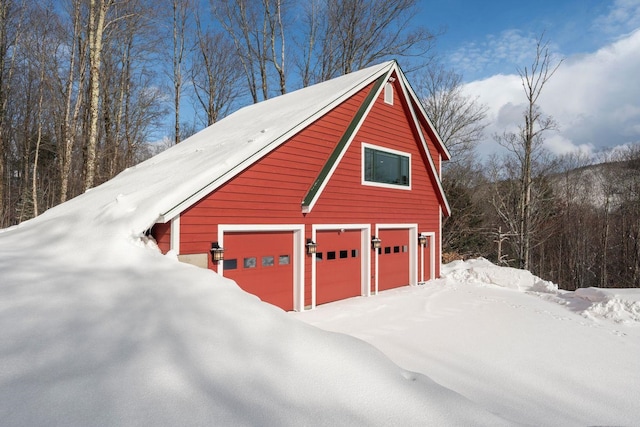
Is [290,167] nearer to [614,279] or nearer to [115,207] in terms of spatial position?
[115,207]

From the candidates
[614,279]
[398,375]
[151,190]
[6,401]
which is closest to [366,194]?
[151,190]

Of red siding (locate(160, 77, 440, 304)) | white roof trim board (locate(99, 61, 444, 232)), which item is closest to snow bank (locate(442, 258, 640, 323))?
red siding (locate(160, 77, 440, 304))

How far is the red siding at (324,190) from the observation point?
6.63 m

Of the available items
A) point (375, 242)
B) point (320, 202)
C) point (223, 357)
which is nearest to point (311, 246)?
point (320, 202)

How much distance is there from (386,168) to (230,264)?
587cm

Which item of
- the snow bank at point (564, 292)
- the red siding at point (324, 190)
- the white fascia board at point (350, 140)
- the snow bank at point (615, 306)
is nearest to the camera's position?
the red siding at point (324, 190)

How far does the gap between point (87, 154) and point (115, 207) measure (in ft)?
21.4

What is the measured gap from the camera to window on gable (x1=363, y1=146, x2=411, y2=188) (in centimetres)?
989

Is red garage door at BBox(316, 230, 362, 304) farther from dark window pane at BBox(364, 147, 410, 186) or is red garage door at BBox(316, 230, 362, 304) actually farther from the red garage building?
dark window pane at BBox(364, 147, 410, 186)

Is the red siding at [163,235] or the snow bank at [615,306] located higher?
the red siding at [163,235]

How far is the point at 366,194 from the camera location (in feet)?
32.1

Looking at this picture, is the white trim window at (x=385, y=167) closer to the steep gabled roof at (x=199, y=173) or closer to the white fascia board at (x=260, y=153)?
the white fascia board at (x=260, y=153)

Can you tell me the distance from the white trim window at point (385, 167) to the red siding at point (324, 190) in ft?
0.69

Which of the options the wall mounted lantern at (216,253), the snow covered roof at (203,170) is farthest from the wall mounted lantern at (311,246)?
the snow covered roof at (203,170)
